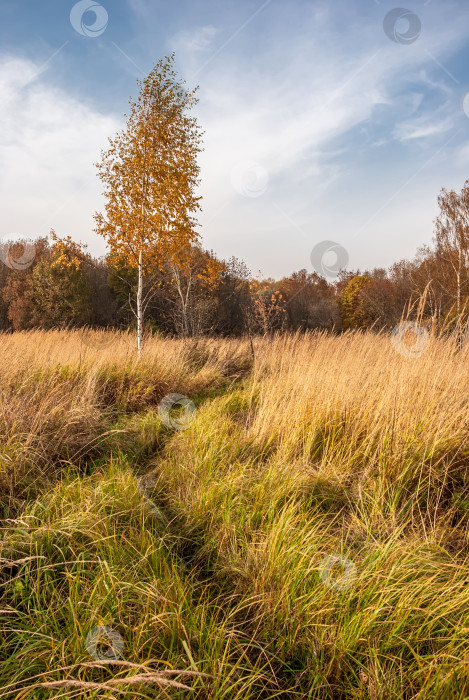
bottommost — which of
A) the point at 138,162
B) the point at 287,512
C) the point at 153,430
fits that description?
the point at 153,430

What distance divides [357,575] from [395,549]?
0.25 metres

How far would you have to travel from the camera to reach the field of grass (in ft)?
4.24

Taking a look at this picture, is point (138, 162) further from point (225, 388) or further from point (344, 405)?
point (344, 405)

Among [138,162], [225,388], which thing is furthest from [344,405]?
[138,162]

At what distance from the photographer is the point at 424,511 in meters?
2.34

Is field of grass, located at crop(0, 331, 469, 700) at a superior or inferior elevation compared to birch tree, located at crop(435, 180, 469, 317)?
inferior

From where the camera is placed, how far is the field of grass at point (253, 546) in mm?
1293

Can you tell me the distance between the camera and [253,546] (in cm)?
192

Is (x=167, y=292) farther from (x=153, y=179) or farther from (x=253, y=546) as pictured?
(x=253, y=546)

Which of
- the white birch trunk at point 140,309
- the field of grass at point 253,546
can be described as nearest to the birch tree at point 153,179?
the white birch trunk at point 140,309

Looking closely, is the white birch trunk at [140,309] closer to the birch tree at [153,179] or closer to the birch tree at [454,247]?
the birch tree at [153,179]

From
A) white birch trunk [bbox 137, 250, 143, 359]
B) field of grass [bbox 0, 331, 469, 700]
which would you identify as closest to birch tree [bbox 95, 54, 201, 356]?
white birch trunk [bbox 137, 250, 143, 359]

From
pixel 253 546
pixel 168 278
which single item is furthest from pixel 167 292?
pixel 253 546

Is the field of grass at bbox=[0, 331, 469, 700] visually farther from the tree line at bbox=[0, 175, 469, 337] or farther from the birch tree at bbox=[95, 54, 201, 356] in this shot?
the tree line at bbox=[0, 175, 469, 337]
